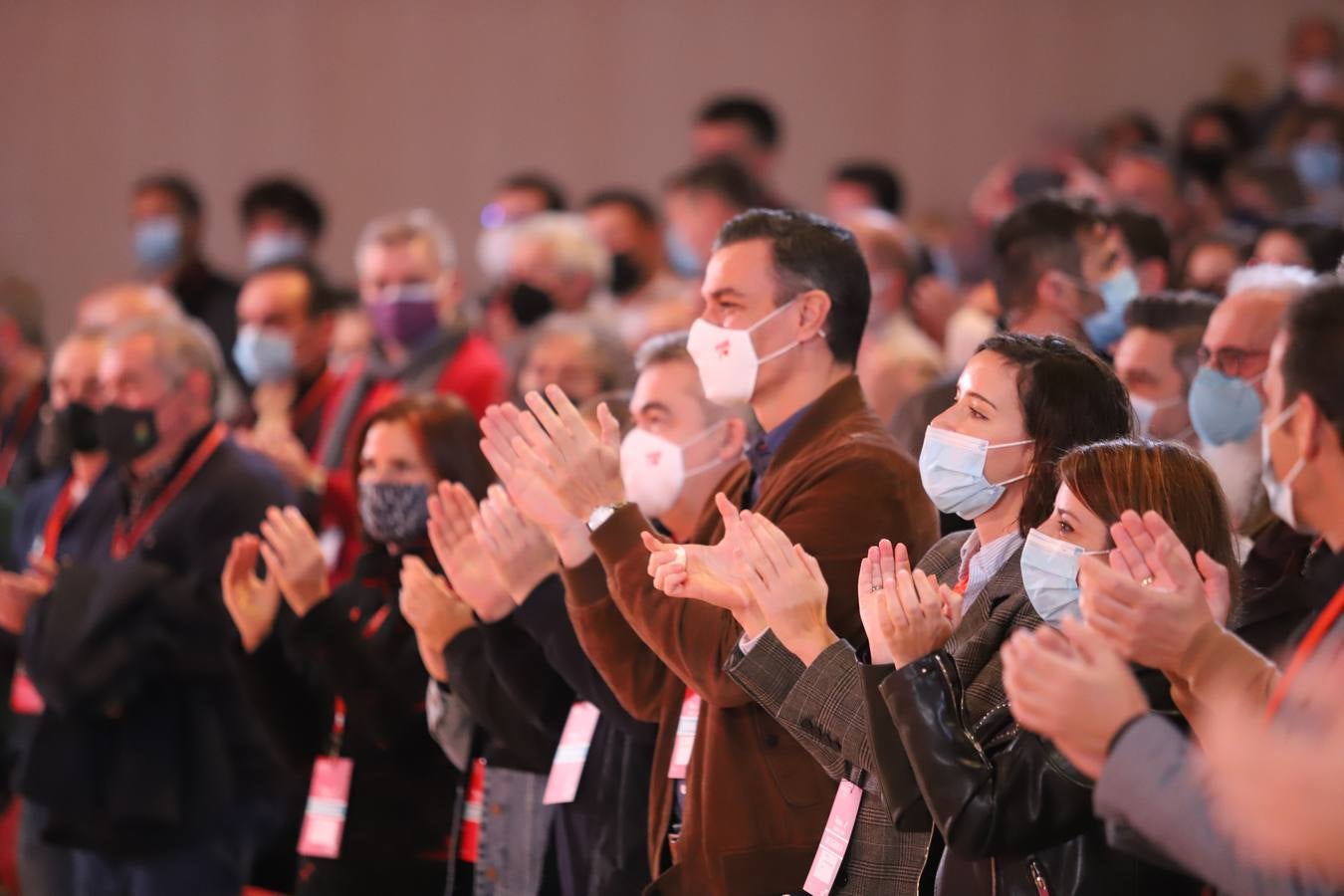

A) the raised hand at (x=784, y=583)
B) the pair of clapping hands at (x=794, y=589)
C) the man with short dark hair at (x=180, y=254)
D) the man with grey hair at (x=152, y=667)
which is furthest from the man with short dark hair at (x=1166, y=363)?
the man with short dark hair at (x=180, y=254)

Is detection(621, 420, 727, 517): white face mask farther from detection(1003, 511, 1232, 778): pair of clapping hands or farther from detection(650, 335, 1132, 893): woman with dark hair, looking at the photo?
detection(1003, 511, 1232, 778): pair of clapping hands

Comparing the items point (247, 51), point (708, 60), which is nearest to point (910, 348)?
point (708, 60)

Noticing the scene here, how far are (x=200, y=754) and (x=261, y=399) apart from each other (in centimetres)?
202

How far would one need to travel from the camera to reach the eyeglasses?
144 inches

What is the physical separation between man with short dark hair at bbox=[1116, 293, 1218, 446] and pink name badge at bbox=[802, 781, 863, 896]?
1.32m

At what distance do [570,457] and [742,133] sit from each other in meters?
4.70

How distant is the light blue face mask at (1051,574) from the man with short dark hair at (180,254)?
5.62 m

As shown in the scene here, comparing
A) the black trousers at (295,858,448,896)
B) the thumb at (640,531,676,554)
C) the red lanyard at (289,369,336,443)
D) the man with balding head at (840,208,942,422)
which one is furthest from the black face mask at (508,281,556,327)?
the thumb at (640,531,676,554)

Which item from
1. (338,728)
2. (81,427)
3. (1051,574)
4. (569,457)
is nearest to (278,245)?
(81,427)

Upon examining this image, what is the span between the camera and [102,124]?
1052 cm

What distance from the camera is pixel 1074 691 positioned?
7.11ft

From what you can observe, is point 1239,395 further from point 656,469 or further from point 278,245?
point 278,245

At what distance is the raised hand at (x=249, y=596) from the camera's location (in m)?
4.43

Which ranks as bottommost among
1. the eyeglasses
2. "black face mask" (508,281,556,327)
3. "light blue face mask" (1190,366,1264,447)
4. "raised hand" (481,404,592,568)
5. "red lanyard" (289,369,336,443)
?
"raised hand" (481,404,592,568)
